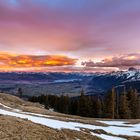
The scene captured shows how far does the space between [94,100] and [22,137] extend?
8952 cm

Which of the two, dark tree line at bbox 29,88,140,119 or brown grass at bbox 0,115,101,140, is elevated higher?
brown grass at bbox 0,115,101,140

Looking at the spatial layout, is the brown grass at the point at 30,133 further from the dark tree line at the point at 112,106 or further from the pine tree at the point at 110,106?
the dark tree line at the point at 112,106

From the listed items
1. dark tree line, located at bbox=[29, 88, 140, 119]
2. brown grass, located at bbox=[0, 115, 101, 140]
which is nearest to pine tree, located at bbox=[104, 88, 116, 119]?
dark tree line, located at bbox=[29, 88, 140, 119]

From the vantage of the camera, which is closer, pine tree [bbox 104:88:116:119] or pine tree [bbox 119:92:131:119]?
pine tree [bbox 104:88:116:119]

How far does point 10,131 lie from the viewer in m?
30.4

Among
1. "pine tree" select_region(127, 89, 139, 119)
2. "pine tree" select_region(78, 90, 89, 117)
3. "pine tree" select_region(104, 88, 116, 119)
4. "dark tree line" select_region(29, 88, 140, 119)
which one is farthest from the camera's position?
"pine tree" select_region(78, 90, 89, 117)

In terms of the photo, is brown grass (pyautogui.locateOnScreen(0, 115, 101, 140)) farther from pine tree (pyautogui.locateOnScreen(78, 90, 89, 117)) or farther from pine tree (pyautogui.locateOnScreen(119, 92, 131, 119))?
pine tree (pyautogui.locateOnScreen(78, 90, 89, 117))

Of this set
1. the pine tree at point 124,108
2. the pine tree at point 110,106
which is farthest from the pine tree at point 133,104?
the pine tree at point 110,106

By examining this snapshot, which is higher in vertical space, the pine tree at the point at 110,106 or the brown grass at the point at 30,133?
the brown grass at the point at 30,133

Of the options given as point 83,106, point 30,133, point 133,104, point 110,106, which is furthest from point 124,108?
point 30,133

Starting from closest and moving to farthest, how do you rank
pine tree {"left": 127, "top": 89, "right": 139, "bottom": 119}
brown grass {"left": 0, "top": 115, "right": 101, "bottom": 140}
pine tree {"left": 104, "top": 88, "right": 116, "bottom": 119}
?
brown grass {"left": 0, "top": 115, "right": 101, "bottom": 140} → pine tree {"left": 104, "top": 88, "right": 116, "bottom": 119} → pine tree {"left": 127, "top": 89, "right": 139, "bottom": 119}

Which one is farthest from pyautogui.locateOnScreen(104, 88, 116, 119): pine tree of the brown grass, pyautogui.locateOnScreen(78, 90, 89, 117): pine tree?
→ the brown grass

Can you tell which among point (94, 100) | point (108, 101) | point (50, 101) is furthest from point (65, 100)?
point (108, 101)

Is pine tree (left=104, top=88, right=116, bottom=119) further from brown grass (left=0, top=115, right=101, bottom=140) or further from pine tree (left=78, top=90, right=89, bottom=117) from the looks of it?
brown grass (left=0, top=115, right=101, bottom=140)
